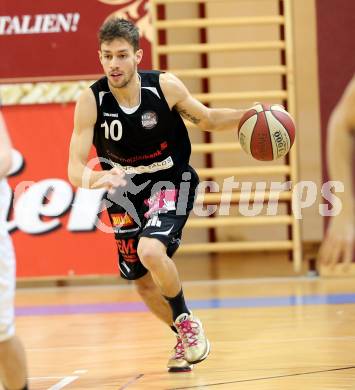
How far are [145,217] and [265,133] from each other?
31.7 inches

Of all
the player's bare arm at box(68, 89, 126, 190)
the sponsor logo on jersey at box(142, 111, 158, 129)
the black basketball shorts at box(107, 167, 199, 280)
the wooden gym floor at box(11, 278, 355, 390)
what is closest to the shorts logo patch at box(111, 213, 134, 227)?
the black basketball shorts at box(107, 167, 199, 280)

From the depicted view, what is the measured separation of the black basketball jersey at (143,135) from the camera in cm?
554

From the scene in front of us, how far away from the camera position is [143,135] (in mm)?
5566

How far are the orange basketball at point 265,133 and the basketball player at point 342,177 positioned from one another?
2.56m

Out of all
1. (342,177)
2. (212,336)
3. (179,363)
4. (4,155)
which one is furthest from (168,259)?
(342,177)

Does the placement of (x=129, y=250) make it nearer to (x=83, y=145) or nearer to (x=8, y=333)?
(x=83, y=145)

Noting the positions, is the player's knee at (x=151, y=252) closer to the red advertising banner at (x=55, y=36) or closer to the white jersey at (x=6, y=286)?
the white jersey at (x=6, y=286)

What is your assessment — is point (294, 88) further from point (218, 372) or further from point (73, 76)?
point (218, 372)

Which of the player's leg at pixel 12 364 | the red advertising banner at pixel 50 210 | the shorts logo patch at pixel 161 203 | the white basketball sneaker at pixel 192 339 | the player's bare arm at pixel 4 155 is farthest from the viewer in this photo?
the red advertising banner at pixel 50 210

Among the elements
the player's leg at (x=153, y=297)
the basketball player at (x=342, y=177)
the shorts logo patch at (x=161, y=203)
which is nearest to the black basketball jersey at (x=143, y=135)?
the shorts logo patch at (x=161, y=203)

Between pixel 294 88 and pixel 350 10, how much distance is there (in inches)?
36.9

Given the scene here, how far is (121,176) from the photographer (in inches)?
181

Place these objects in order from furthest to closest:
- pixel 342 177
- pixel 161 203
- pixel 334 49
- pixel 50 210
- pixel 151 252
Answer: pixel 334 49, pixel 50 210, pixel 161 203, pixel 151 252, pixel 342 177

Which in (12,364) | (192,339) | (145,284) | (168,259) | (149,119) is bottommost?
(192,339)
